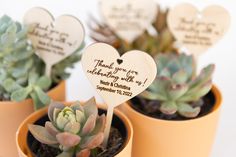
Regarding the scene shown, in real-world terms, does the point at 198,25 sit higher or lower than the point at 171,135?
higher

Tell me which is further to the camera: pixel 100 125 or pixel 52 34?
pixel 52 34

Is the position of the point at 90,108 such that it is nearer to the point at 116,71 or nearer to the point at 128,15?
the point at 116,71

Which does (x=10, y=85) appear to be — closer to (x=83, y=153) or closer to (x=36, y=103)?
(x=36, y=103)

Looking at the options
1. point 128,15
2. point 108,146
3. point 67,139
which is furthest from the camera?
point 128,15

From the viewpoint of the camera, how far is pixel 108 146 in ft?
2.24

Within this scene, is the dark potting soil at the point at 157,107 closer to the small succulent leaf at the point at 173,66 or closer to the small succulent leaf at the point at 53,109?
the small succulent leaf at the point at 173,66

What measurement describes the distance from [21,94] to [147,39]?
0.37 meters

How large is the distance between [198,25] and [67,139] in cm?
45

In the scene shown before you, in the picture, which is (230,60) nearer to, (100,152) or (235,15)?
(235,15)

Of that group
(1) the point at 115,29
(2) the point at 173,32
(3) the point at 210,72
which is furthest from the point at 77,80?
(3) the point at 210,72

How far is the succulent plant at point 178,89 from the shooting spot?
28.6 inches

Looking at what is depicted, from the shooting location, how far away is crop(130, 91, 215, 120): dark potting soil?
0.76 meters

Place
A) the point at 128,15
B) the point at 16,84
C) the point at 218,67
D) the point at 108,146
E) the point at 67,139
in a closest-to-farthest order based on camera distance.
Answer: the point at 67,139 → the point at 108,146 → the point at 16,84 → the point at 128,15 → the point at 218,67

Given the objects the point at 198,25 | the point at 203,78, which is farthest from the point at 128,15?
the point at 203,78
